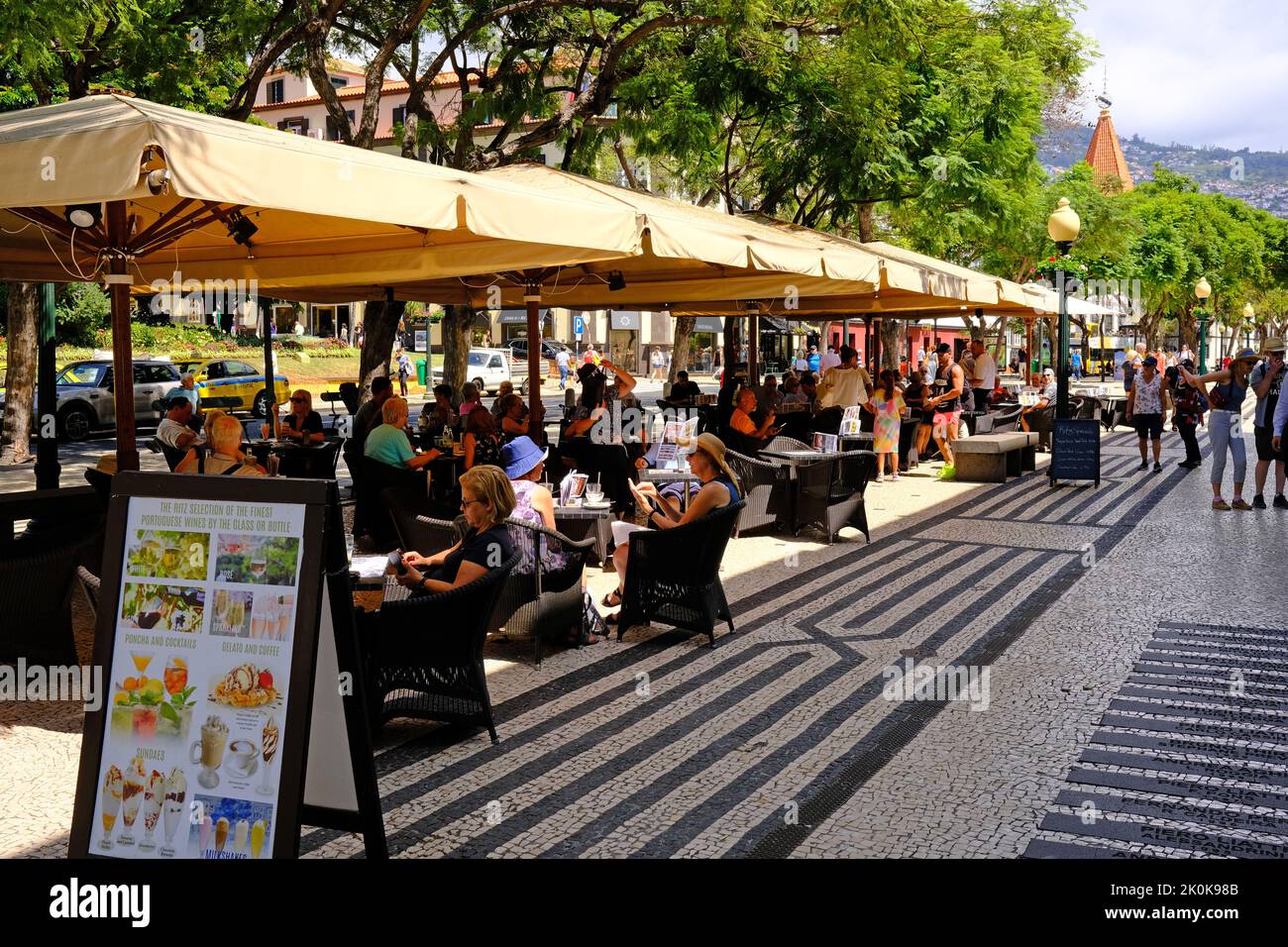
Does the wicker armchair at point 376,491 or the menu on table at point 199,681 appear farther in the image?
the wicker armchair at point 376,491

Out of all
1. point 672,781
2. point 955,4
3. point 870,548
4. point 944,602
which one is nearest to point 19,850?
point 672,781

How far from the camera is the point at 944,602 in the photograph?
8.33m

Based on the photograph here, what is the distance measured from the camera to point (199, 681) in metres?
3.38

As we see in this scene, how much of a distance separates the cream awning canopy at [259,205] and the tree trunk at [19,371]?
8375 millimetres

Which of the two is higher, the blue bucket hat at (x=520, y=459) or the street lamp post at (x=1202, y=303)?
the street lamp post at (x=1202, y=303)

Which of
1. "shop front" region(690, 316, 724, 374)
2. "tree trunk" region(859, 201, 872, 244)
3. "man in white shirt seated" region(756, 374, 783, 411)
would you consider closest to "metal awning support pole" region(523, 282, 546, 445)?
"man in white shirt seated" region(756, 374, 783, 411)

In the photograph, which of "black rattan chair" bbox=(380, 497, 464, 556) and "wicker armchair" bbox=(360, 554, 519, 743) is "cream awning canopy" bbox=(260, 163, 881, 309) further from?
"wicker armchair" bbox=(360, 554, 519, 743)

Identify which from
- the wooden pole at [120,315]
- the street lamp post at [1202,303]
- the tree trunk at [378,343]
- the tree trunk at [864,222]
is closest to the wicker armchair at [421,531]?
the wooden pole at [120,315]

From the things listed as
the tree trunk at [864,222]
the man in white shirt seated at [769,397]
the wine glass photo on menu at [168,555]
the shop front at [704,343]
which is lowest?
the wine glass photo on menu at [168,555]

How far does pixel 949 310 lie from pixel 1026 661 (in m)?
17.7

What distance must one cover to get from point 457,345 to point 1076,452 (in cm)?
941

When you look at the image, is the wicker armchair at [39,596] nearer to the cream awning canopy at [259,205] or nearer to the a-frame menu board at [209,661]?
the cream awning canopy at [259,205]

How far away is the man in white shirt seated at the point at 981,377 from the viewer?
21.1 m

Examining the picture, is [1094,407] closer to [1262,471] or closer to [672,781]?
[1262,471]
